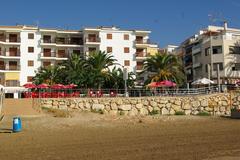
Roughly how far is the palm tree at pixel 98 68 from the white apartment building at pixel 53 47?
1092cm

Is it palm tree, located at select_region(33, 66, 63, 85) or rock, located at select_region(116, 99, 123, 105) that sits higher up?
palm tree, located at select_region(33, 66, 63, 85)

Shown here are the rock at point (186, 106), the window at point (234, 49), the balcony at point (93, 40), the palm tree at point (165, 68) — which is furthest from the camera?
the balcony at point (93, 40)

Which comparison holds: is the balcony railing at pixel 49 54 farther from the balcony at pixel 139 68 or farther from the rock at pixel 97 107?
the rock at pixel 97 107

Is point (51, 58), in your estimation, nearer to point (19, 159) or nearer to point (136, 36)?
point (136, 36)

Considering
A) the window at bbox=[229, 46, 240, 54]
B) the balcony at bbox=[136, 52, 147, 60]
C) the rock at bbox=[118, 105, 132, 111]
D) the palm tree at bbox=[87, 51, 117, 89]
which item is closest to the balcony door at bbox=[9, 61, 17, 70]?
the palm tree at bbox=[87, 51, 117, 89]

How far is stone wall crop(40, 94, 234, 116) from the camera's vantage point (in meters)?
43.4

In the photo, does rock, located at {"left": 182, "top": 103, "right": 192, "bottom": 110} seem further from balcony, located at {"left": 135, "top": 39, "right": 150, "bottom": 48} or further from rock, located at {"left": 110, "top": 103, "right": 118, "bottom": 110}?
balcony, located at {"left": 135, "top": 39, "right": 150, "bottom": 48}

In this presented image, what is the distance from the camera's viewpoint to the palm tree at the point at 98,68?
63562 millimetres

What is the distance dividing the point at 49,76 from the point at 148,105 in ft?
99.4

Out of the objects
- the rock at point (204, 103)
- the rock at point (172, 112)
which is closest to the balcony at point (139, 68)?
the rock at point (204, 103)

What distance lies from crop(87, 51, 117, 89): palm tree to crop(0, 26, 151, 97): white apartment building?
35.8 ft

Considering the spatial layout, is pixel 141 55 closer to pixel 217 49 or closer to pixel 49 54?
pixel 217 49

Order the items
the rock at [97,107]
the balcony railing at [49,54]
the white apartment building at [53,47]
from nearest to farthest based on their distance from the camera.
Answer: the rock at [97,107] → the white apartment building at [53,47] → the balcony railing at [49,54]

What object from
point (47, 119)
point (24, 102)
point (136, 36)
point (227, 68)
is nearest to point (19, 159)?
point (47, 119)
